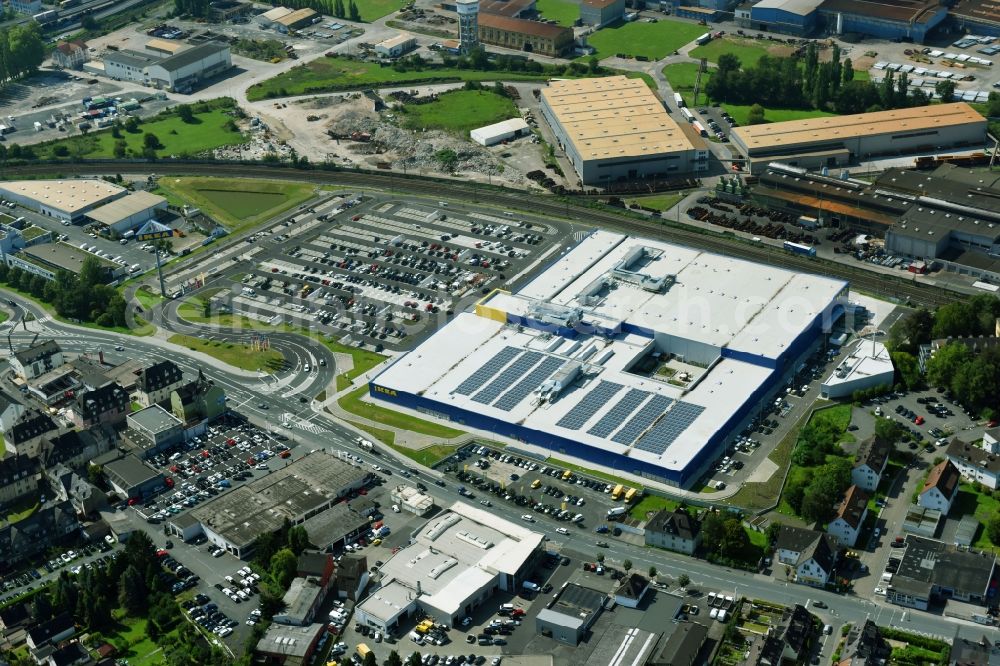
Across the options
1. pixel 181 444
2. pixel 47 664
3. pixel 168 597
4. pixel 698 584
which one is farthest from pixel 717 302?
pixel 47 664

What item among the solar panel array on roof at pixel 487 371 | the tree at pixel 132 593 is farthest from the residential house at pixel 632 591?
the tree at pixel 132 593

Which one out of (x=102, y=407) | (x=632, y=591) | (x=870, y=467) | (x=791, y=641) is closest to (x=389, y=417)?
(x=102, y=407)

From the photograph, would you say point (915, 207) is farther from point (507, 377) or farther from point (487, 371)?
point (487, 371)

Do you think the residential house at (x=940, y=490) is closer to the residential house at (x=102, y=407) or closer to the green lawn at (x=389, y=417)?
the green lawn at (x=389, y=417)

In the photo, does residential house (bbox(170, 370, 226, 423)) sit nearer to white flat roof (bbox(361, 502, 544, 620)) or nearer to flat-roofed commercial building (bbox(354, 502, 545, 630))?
flat-roofed commercial building (bbox(354, 502, 545, 630))

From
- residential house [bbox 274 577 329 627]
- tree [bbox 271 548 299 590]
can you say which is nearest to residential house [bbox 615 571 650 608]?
residential house [bbox 274 577 329 627]

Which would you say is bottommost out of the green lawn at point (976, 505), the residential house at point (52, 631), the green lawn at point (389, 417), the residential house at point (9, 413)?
the green lawn at point (389, 417)
